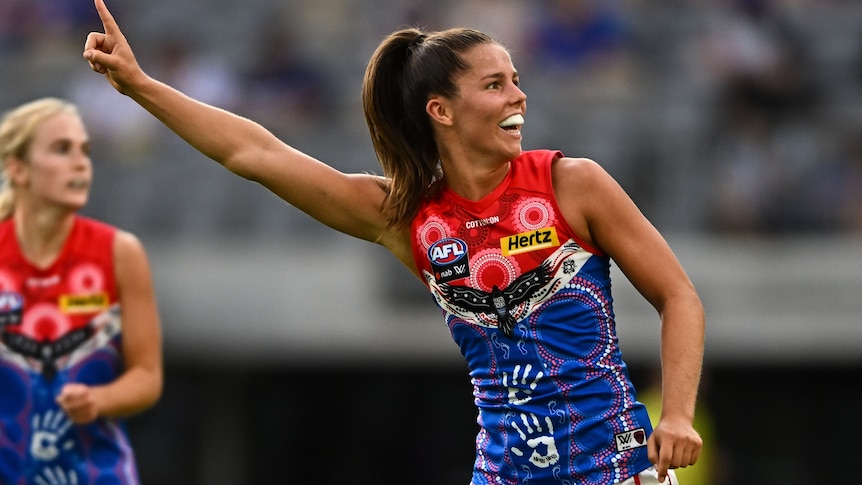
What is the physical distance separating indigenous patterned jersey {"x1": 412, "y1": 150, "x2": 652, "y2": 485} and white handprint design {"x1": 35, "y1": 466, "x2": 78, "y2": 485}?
6.64ft

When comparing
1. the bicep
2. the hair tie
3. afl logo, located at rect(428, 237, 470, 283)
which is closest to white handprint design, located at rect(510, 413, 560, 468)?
afl logo, located at rect(428, 237, 470, 283)

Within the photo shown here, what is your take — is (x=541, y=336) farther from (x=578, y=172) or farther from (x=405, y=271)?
(x=405, y=271)

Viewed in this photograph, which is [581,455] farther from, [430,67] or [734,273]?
[734,273]

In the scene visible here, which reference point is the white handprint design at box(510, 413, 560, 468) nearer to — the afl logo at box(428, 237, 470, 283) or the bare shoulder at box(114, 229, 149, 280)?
the afl logo at box(428, 237, 470, 283)

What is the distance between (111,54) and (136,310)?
62.7 inches

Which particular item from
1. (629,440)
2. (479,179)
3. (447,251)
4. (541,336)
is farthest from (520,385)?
(479,179)

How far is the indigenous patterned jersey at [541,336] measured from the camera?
4.38 meters

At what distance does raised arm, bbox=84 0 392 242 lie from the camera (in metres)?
4.51

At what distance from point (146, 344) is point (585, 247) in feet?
7.21

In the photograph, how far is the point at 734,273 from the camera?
1052 cm

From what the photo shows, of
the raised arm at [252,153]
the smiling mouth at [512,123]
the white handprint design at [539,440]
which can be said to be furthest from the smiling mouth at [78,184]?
the white handprint design at [539,440]

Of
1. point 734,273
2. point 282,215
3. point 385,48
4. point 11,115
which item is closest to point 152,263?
point 282,215

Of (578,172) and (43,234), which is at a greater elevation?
(43,234)

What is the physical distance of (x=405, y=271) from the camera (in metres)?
10.9
